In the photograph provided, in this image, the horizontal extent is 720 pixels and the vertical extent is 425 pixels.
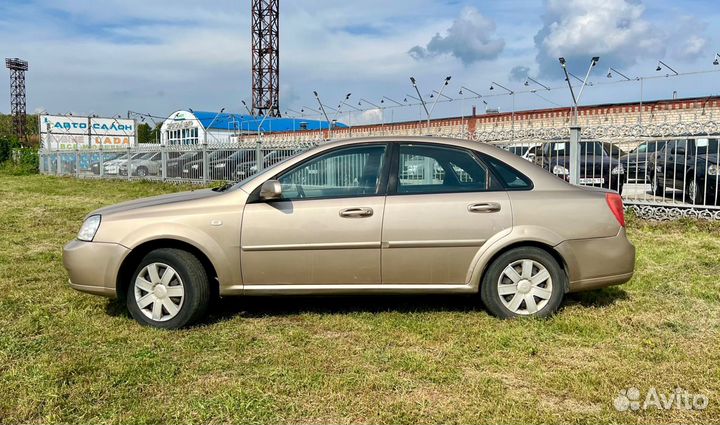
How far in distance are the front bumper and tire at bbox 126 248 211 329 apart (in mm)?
158

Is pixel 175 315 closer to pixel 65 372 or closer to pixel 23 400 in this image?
pixel 65 372

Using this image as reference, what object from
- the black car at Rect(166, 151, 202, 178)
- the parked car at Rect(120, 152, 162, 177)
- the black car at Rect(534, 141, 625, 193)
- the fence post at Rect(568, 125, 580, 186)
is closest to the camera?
the fence post at Rect(568, 125, 580, 186)

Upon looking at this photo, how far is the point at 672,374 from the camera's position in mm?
3578

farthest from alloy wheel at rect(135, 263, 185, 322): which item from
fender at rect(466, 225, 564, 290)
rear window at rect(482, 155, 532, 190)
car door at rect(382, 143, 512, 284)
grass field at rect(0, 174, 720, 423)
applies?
rear window at rect(482, 155, 532, 190)

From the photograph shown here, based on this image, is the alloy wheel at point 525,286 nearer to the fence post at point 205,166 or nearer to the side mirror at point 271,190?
the side mirror at point 271,190

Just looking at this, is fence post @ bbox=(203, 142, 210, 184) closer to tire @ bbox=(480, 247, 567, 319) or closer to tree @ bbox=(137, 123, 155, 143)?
tire @ bbox=(480, 247, 567, 319)

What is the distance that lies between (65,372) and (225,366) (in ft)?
3.24

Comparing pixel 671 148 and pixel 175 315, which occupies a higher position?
pixel 671 148

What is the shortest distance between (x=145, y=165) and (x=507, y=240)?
857 inches

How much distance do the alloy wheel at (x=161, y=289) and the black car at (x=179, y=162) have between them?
16121 mm

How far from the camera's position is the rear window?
182 inches

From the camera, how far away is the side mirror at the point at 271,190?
433cm

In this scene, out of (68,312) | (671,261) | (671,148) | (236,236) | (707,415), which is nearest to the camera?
(707,415)

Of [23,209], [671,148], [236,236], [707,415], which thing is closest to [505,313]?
[707,415]
